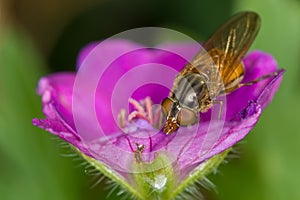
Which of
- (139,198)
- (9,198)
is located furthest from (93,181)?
(139,198)

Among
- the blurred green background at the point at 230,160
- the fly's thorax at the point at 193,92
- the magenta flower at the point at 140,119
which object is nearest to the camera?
the magenta flower at the point at 140,119

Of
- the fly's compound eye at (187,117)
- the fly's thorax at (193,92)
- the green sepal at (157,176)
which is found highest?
the fly's thorax at (193,92)

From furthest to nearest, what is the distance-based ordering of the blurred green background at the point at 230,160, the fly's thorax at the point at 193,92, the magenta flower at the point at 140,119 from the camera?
the blurred green background at the point at 230,160 < the fly's thorax at the point at 193,92 < the magenta flower at the point at 140,119

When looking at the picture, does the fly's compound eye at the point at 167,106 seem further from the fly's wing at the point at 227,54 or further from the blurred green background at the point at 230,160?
the blurred green background at the point at 230,160

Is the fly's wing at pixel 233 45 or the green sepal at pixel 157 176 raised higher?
the fly's wing at pixel 233 45

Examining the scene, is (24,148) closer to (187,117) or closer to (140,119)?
(140,119)

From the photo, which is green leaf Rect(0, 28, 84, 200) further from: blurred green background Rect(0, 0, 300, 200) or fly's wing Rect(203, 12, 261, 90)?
fly's wing Rect(203, 12, 261, 90)

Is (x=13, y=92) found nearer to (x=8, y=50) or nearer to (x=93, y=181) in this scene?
(x=8, y=50)

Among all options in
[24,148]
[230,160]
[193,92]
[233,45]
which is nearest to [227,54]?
[233,45]

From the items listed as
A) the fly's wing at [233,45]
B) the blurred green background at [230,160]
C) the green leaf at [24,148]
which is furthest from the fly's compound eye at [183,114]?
the green leaf at [24,148]
